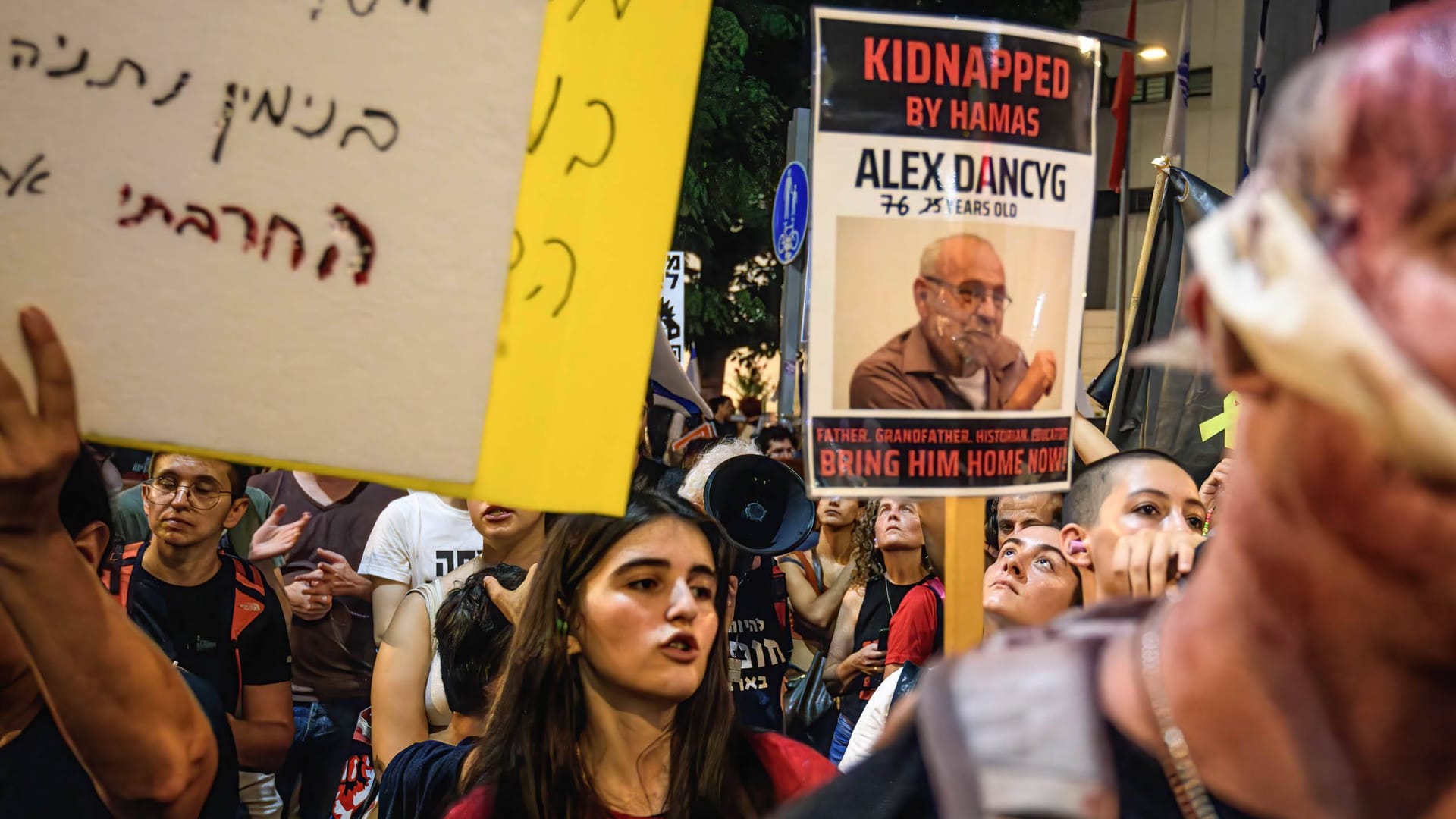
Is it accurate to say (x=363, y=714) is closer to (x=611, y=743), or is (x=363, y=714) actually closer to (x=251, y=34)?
(x=611, y=743)

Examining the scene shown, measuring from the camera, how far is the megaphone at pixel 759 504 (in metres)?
4.69

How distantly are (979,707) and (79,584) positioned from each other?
1.14 m

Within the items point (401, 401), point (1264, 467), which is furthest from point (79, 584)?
point (1264, 467)

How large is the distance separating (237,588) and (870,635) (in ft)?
7.65

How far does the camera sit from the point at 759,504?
480 cm

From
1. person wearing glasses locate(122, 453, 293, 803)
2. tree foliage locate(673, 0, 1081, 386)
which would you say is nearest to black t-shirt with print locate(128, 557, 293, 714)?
person wearing glasses locate(122, 453, 293, 803)

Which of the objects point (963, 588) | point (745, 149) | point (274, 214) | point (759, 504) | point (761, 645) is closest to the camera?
point (274, 214)

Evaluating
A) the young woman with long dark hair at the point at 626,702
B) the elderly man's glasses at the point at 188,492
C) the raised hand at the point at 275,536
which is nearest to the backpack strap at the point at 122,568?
the elderly man's glasses at the point at 188,492

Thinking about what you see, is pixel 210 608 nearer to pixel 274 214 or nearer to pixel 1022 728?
pixel 274 214

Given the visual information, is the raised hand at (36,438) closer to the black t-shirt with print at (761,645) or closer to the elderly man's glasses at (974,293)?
the elderly man's glasses at (974,293)

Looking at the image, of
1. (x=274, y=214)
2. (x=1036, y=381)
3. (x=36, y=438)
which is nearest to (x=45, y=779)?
(x=36, y=438)

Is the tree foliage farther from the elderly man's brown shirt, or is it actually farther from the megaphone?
the elderly man's brown shirt

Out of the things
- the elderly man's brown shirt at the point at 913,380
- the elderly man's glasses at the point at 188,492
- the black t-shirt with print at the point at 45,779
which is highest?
the elderly man's brown shirt at the point at 913,380

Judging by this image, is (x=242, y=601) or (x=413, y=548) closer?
(x=242, y=601)
